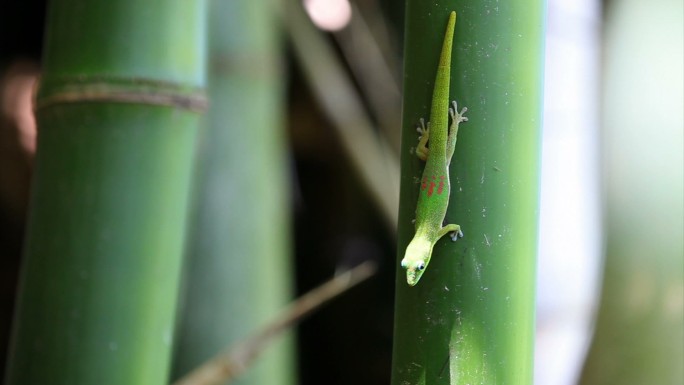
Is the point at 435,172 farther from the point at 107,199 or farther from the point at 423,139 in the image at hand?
the point at 107,199

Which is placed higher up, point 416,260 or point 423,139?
point 423,139

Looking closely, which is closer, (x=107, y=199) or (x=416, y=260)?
(x=416, y=260)

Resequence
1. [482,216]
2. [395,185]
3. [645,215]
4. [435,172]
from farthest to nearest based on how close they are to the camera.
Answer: [395,185], [645,215], [435,172], [482,216]

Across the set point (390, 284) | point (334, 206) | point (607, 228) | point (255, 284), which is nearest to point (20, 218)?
point (334, 206)

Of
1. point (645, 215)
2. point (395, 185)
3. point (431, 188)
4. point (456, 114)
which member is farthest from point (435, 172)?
point (395, 185)

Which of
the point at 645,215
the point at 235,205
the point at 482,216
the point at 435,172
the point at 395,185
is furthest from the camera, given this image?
the point at 395,185

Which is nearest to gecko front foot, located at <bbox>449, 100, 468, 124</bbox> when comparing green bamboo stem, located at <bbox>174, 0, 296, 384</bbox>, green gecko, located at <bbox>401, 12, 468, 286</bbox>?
green gecko, located at <bbox>401, 12, 468, 286</bbox>
